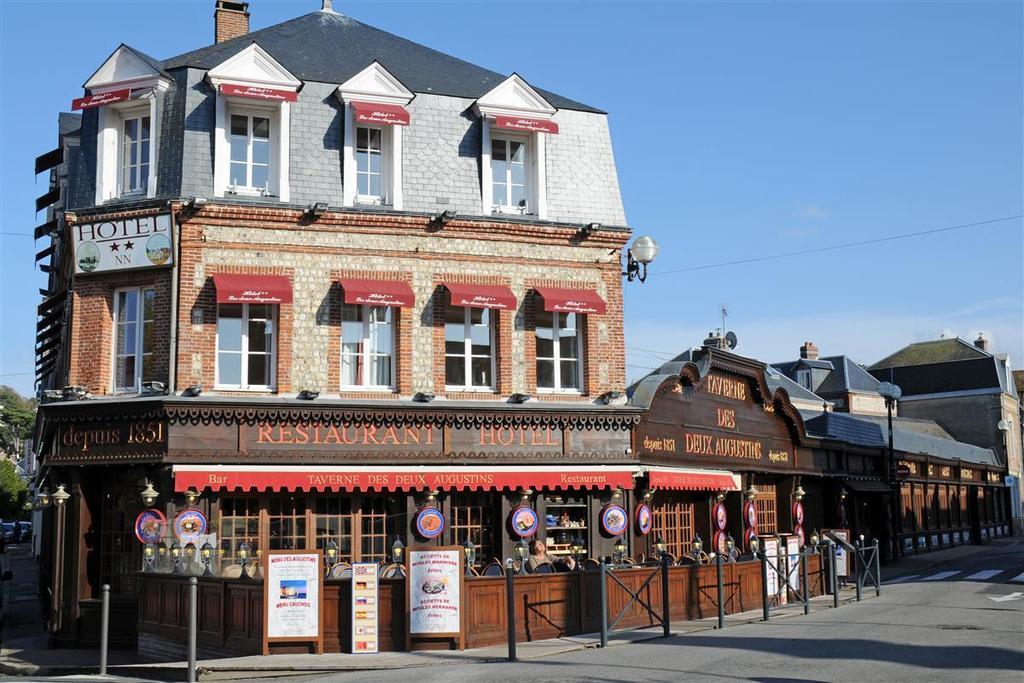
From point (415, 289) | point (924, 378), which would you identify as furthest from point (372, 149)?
point (924, 378)

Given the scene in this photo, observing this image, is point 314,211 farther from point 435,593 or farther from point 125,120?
point 435,593

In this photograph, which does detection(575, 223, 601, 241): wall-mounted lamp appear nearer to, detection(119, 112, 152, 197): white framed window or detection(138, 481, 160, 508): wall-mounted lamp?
detection(119, 112, 152, 197): white framed window

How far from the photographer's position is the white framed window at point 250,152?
2127 centimetres

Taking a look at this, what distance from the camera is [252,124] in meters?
21.4

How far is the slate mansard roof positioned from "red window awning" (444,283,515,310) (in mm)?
4250

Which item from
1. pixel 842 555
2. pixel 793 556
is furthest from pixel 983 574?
pixel 793 556

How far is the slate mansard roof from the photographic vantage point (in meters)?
22.4

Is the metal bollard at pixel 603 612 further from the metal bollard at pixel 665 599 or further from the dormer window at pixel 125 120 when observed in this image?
the dormer window at pixel 125 120

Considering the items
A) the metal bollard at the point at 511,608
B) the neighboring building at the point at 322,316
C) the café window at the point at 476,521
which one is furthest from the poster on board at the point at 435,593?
the café window at the point at 476,521

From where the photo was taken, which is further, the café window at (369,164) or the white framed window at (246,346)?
the café window at (369,164)

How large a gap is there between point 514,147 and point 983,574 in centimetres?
1735

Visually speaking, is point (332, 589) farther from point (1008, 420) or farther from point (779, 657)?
Answer: point (1008, 420)

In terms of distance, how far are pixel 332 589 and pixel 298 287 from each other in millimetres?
7081

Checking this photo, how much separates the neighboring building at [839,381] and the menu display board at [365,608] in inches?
2217
